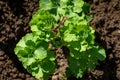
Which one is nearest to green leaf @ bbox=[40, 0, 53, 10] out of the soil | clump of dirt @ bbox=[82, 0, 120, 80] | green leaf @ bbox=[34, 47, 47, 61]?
green leaf @ bbox=[34, 47, 47, 61]

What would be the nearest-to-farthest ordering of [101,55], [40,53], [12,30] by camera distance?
[40,53], [101,55], [12,30]

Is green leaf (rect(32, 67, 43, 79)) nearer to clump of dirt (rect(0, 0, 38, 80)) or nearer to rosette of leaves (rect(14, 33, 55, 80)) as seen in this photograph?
rosette of leaves (rect(14, 33, 55, 80))

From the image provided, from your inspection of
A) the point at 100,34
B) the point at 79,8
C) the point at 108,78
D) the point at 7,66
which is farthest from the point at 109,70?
the point at 7,66

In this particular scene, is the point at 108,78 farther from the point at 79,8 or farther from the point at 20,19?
the point at 20,19

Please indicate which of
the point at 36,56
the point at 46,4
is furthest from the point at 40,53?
the point at 46,4

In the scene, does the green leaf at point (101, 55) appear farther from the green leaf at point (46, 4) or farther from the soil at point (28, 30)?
the green leaf at point (46, 4)

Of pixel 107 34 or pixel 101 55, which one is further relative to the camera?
pixel 107 34

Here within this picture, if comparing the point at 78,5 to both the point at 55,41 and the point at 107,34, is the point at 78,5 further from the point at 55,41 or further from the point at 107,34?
the point at 107,34
